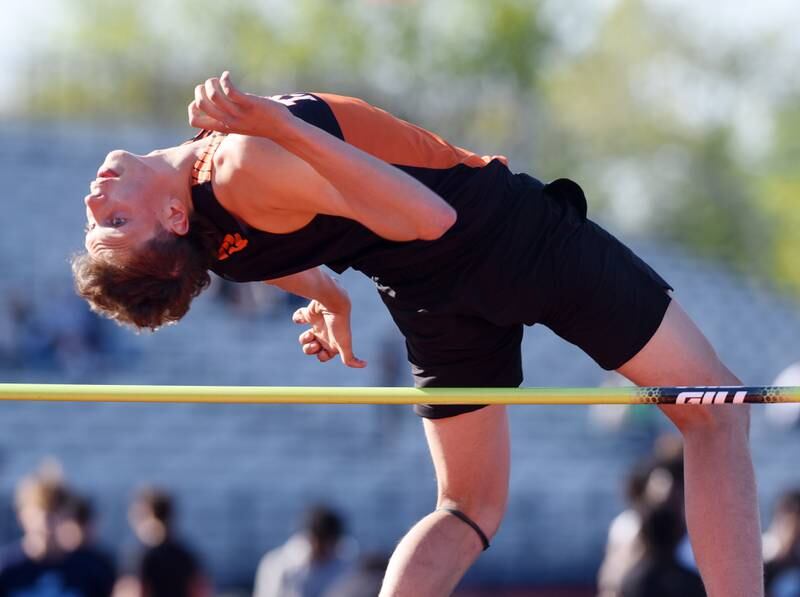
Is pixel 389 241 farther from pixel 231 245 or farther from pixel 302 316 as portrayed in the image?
pixel 302 316

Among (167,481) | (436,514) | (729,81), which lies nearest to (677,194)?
(729,81)

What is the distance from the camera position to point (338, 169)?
295cm

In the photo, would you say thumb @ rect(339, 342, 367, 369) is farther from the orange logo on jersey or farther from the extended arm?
the orange logo on jersey

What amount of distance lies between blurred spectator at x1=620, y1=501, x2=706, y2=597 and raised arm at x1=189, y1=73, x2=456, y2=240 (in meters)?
2.79

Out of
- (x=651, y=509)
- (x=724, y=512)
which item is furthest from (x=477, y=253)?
(x=651, y=509)

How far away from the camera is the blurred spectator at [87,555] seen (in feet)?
21.8

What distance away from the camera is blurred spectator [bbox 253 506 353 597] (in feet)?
23.3

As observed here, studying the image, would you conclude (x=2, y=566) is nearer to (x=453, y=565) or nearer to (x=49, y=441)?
(x=453, y=565)

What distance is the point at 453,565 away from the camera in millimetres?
3561

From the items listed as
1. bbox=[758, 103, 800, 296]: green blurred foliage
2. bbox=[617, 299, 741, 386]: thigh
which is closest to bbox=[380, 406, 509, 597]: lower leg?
bbox=[617, 299, 741, 386]: thigh

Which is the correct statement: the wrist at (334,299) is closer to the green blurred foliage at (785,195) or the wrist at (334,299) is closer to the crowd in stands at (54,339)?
the crowd in stands at (54,339)

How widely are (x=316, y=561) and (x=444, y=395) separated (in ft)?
13.5

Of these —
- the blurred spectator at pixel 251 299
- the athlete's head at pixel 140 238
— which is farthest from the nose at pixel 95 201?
the blurred spectator at pixel 251 299

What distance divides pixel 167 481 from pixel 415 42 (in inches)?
720
